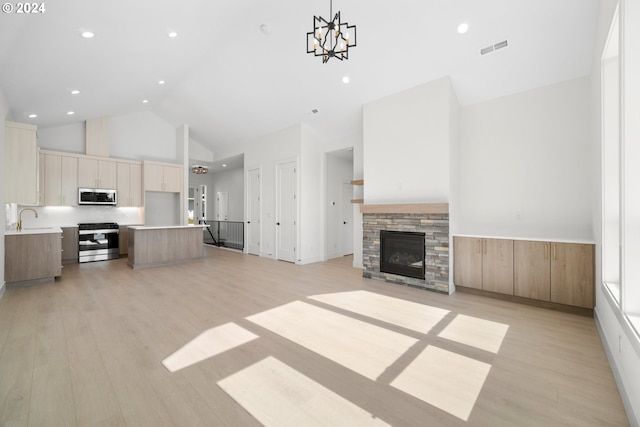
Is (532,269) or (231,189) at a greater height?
(231,189)

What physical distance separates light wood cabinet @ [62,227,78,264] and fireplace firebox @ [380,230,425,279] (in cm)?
719

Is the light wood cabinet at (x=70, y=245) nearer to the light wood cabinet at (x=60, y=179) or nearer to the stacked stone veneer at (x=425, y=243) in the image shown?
the light wood cabinet at (x=60, y=179)

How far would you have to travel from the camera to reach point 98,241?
7168mm

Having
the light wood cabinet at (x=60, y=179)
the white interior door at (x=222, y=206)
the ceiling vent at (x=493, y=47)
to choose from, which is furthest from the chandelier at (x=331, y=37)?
the white interior door at (x=222, y=206)

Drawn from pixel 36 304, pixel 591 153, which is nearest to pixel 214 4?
pixel 36 304

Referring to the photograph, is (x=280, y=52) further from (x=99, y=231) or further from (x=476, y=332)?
(x=99, y=231)

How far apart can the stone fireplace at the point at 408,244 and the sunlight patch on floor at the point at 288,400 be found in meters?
3.06

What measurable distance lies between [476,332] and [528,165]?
2910 millimetres

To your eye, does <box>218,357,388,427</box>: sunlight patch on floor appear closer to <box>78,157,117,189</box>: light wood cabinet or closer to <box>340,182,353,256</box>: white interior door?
<box>340,182,353,256</box>: white interior door

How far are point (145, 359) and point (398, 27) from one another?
4.88m

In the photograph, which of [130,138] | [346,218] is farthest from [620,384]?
[130,138]

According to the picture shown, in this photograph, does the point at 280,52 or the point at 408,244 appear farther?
the point at 280,52

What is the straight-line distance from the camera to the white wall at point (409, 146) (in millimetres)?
4527

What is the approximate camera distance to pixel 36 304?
379 cm
